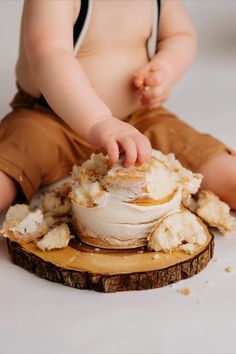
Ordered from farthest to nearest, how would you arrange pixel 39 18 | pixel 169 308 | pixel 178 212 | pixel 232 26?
pixel 232 26
pixel 39 18
pixel 178 212
pixel 169 308

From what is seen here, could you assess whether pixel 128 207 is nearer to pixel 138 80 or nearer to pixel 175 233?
pixel 175 233

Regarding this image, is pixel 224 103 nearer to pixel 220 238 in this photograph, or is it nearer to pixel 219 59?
pixel 219 59

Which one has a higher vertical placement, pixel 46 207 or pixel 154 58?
pixel 154 58

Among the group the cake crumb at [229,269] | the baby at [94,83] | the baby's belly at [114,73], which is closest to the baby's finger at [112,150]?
the baby at [94,83]

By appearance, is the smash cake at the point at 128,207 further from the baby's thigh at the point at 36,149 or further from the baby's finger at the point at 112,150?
the baby's thigh at the point at 36,149

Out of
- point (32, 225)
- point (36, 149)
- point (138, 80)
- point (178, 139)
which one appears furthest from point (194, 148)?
point (32, 225)

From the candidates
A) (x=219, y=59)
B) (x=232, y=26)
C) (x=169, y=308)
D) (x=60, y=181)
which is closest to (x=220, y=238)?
(x=169, y=308)
